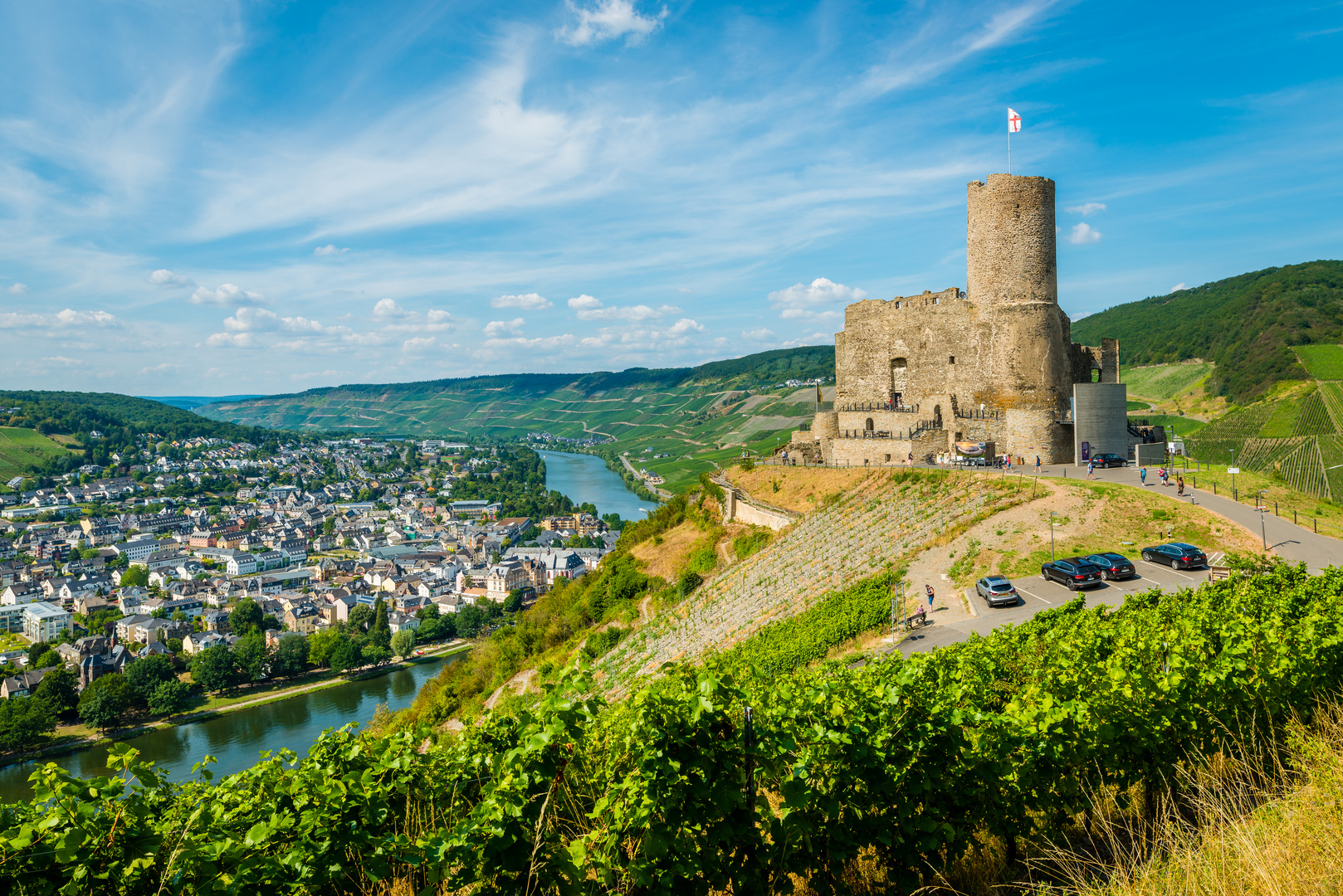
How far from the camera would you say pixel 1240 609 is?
982 cm

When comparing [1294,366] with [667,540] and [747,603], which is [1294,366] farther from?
[747,603]

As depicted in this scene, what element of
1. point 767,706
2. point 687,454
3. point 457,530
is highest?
point 767,706

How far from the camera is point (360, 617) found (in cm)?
8138

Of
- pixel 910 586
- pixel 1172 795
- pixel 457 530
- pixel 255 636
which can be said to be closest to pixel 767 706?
pixel 1172 795

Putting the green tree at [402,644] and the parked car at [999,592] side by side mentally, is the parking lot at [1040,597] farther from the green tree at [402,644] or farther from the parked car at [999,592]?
the green tree at [402,644]

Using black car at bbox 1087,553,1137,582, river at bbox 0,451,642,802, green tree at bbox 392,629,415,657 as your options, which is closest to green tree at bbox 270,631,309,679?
river at bbox 0,451,642,802

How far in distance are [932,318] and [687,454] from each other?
435 feet

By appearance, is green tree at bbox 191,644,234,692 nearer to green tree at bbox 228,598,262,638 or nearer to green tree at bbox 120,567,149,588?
green tree at bbox 228,598,262,638

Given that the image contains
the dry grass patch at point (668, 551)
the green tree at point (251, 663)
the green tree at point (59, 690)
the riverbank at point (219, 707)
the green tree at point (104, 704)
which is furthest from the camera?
the green tree at point (251, 663)

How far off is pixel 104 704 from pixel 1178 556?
6877 centimetres

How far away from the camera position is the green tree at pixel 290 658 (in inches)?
2589

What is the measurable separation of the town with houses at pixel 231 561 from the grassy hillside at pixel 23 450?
8.36 metres

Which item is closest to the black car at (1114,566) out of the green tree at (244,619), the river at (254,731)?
the river at (254,731)

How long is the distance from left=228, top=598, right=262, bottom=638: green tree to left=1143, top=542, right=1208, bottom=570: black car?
85.6 m
